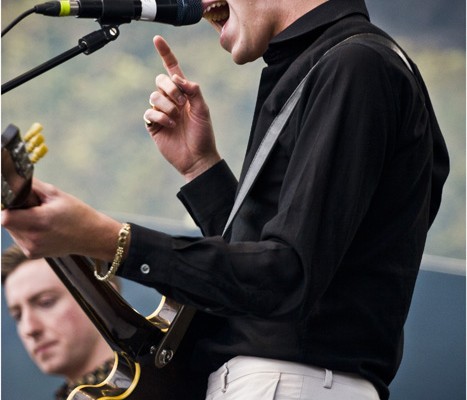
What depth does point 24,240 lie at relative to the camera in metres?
1.32

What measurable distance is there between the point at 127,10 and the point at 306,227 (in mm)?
557

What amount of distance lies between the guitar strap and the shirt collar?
12 centimetres

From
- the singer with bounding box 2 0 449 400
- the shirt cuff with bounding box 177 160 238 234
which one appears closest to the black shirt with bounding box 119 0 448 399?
the singer with bounding box 2 0 449 400

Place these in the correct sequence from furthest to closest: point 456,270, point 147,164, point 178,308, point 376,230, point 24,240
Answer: point 147,164 < point 456,270 < point 178,308 < point 376,230 < point 24,240

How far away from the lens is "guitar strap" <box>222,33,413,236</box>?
1573 mm

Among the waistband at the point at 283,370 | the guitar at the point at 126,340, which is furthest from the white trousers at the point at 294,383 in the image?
the guitar at the point at 126,340

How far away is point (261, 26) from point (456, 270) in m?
1.40

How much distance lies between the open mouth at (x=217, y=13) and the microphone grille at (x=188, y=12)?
6 cm

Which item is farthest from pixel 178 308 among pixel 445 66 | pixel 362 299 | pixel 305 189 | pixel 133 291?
pixel 445 66

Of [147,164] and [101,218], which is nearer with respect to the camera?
[101,218]

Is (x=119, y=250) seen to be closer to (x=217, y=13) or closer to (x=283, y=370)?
(x=283, y=370)

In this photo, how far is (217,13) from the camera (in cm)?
196

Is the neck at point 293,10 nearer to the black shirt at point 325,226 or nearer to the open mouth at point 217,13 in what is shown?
the black shirt at point 325,226

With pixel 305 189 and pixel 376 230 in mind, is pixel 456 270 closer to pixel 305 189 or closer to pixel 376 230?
pixel 376 230
